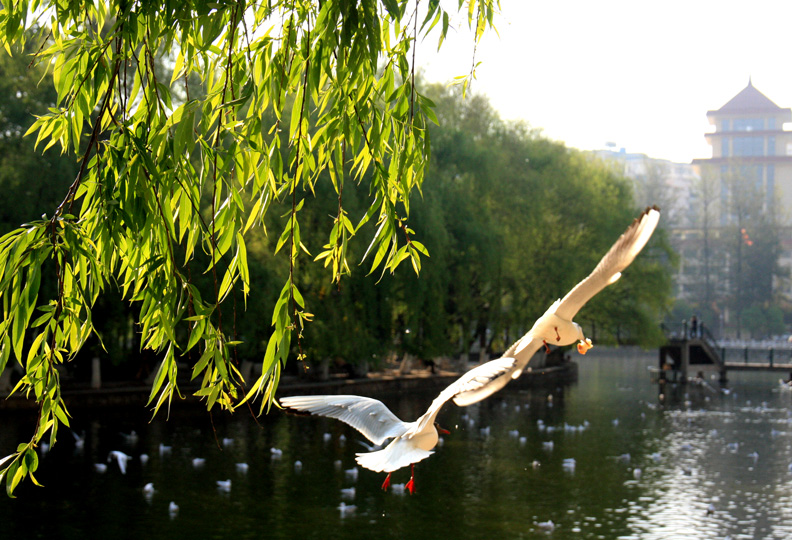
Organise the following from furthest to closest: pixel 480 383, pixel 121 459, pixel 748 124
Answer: pixel 748 124, pixel 121 459, pixel 480 383

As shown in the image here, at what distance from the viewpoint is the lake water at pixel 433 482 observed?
10797 millimetres

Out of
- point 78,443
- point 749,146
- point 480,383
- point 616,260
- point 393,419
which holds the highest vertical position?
point 749,146

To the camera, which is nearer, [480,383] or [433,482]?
[480,383]

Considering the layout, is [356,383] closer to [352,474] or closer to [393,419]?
[352,474]

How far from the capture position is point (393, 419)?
12.0 feet

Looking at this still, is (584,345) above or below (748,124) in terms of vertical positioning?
below

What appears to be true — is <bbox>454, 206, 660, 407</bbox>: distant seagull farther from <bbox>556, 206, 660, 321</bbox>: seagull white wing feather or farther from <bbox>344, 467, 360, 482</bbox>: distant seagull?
<bbox>344, 467, 360, 482</bbox>: distant seagull

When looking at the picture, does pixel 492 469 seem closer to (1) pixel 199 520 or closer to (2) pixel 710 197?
(1) pixel 199 520

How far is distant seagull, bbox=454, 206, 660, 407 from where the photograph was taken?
2412 mm

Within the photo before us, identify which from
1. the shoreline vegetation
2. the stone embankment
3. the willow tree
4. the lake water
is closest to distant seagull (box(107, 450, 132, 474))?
the lake water

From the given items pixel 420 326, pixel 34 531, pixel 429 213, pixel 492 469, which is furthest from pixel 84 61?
pixel 420 326

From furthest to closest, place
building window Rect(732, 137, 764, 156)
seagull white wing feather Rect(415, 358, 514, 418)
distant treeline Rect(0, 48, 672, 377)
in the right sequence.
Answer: building window Rect(732, 137, 764, 156) < distant treeline Rect(0, 48, 672, 377) < seagull white wing feather Rect(415, 358, 514, 418)

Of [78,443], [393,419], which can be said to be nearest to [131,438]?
[78,443]

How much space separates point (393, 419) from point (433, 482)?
10.1m
